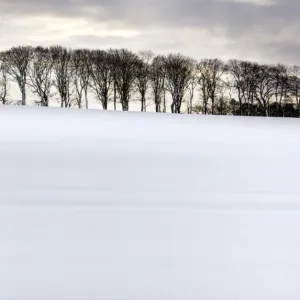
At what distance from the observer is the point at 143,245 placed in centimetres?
198

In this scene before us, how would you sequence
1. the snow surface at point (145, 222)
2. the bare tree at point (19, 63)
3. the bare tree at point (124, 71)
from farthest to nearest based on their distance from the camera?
the bare tree at point (124, 71)
the bare tree at point (19, 63)
the snow surface at point (145, 222)

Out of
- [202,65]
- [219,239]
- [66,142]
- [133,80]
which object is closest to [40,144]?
[66,142]

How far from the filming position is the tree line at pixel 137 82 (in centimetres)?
1911

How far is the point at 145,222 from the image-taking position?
2.17 meters

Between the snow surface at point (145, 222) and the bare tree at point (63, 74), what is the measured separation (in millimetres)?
15560

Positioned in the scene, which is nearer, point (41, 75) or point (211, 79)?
point (41, 75)

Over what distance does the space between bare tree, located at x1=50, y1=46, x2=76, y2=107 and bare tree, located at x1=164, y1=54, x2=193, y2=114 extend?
4040mm

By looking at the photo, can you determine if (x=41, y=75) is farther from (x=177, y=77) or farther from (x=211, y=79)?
(x=211, y=79)

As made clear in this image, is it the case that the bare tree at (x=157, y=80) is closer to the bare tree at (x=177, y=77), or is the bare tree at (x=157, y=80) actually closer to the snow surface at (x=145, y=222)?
the bare tree at (x=177, y=77)

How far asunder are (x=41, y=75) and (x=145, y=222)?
17818mm

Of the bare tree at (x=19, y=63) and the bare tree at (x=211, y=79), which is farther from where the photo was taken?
the bare tree at (x=211, y=79)

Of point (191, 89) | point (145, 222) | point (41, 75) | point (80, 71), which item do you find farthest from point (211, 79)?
point (145, 222)

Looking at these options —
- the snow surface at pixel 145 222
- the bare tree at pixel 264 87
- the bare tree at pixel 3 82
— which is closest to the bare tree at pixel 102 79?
the bare tree at pixel 3 82

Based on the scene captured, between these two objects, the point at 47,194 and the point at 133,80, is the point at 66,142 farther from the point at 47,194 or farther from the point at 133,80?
the point at 133,80
